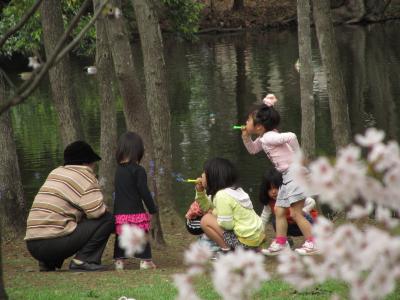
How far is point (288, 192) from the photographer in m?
8.07

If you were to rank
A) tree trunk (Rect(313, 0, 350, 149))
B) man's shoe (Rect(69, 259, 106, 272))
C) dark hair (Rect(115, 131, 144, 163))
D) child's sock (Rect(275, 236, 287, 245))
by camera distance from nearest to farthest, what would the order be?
dark hair (Rect(115, 131, 144, 163))
man's shoe (Rect(69, 259, 106, 272))
child's sock (Rect(275, 236, 287, 245))
tree trunk (Rect(313, 0, 350, 149))

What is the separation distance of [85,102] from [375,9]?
2698 centimetres

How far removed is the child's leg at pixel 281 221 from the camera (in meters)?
8.22

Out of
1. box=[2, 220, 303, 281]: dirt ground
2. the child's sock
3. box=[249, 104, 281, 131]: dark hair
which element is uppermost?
box=[249, 104, 281, 131]: dark hair

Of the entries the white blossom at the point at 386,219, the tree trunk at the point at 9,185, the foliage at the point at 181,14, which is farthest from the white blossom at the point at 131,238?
the foliage at the point at 181,14

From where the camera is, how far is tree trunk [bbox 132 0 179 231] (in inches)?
402

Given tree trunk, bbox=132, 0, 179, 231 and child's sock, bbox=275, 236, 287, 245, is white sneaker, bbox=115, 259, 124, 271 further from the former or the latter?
tree trunk, bbox=132, 0, 179, 231

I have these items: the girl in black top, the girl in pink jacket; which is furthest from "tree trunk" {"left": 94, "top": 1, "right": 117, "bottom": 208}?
the girl in pink jacket

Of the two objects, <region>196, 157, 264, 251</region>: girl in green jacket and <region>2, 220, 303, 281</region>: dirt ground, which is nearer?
<region>196, 157, 264, 251</region>: girl in green jacket

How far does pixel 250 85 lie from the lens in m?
27.3

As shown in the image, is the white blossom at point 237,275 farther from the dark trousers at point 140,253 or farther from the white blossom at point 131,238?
the dark trousers at point 140,253

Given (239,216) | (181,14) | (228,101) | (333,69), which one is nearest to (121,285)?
(239,216)

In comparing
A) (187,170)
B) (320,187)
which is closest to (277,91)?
(187,170)

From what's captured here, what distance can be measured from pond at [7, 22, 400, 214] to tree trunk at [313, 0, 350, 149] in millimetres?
1666
